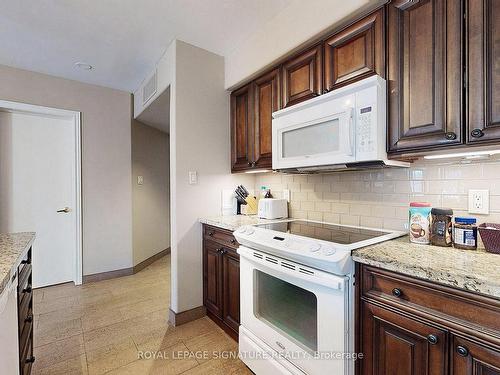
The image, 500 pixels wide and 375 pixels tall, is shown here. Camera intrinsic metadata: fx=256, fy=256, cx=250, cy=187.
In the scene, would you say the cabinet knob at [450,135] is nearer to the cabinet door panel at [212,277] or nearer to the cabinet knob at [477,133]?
the cabinet knob at [477,133]

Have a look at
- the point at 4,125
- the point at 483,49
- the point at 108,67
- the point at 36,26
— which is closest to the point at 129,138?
the point at 108,67

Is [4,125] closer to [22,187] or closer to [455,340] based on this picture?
[22,187]

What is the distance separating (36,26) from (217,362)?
295 centimetres

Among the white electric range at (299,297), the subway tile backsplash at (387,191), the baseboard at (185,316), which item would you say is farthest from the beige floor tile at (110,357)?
the subway tile backsplash at (387,191)

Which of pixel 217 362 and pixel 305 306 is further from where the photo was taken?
pixel 217 362

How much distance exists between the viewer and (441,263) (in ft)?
3.22

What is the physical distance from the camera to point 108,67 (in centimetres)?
280

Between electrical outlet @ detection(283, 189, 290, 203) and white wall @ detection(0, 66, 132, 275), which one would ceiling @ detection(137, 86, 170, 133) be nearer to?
white wall @ detection(0, 66, 132, 275)

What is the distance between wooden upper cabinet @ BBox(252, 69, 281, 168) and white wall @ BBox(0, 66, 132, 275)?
7.07 feet

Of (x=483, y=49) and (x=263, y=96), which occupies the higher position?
(x=263, y=96)

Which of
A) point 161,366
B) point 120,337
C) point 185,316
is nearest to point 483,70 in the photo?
point 161,366

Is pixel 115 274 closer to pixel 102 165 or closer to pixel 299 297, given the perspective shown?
pixel 102 165

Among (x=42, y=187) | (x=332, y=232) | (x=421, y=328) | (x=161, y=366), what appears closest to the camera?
(x=421, y=328)

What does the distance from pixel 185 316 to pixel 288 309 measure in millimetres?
1169
